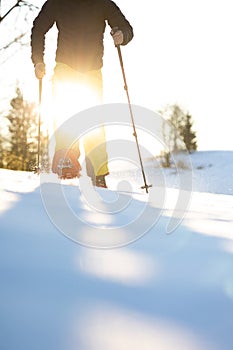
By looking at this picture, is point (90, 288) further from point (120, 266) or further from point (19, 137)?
point (19, 137)

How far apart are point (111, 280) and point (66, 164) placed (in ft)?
9.32

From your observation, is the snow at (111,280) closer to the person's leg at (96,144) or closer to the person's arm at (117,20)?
the person's leg at (96,144)

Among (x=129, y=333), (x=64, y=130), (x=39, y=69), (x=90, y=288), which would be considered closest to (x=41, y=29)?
(x=39, y=69)

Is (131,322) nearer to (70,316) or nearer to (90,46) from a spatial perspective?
(70,316)

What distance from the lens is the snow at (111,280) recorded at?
90cm

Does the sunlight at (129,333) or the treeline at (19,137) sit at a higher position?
the treeline at (19,137)

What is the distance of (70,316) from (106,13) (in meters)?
3.50

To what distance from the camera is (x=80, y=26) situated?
3.77 m

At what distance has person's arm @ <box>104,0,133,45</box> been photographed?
3.81m

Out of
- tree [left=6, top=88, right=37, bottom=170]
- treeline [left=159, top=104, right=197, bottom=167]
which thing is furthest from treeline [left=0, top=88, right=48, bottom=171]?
treeline [left=159, top=104, right=197, bottom=167]

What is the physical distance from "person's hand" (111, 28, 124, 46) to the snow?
2.34 metres

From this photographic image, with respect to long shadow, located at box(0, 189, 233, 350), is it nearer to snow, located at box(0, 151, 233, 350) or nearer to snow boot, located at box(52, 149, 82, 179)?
snow, located at box(0, 151, 233, 350)

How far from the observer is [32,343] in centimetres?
86

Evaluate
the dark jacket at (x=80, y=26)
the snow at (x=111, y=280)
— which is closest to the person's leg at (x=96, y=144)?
the dark jacket at (x=80, y=26)
